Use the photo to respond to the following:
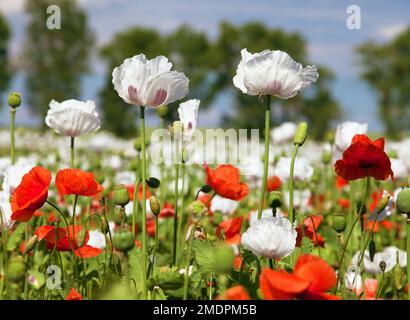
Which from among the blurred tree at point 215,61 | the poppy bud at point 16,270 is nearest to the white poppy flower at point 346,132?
the poppy bud at point 16,270

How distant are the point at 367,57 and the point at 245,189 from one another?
94.8 feet

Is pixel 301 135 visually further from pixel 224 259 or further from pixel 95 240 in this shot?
pixel 95 240

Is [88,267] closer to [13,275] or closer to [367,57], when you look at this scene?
[13,275]

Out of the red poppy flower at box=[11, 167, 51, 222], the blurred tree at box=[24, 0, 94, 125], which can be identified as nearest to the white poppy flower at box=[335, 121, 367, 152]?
the red poppy flower at box=[11, 167, 51, 222]

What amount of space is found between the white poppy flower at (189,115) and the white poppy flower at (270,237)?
0.42 m

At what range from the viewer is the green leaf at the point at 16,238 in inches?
66.7

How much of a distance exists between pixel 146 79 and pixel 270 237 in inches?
13.2

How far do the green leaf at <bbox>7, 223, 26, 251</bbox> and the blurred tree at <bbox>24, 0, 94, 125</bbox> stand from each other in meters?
21.9

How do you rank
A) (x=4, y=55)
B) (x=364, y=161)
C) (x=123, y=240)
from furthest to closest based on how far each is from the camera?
(x=4, y=55) → (x=364, y=161) → (x=123, y=240)

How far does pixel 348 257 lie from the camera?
77.6 inches

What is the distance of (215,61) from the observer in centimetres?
2788

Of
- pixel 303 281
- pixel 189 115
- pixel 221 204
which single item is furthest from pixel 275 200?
pixel 221 204

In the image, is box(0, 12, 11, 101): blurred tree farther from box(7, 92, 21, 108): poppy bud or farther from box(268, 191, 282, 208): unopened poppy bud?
box(268, 191, 282, 208): unopened poppy bud
